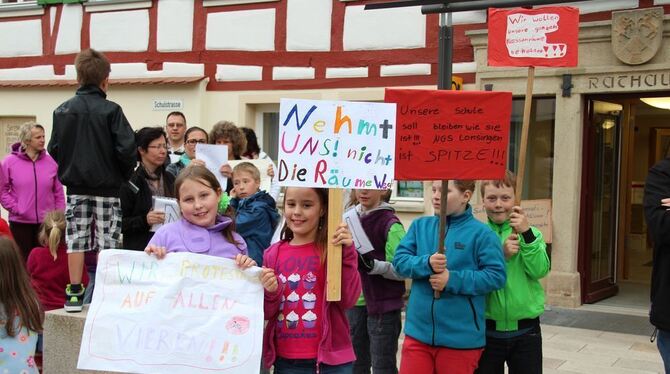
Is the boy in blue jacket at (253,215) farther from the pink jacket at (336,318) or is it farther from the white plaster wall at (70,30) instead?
the white plaster wall at (70,30)

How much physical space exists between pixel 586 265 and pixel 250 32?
5.69 m

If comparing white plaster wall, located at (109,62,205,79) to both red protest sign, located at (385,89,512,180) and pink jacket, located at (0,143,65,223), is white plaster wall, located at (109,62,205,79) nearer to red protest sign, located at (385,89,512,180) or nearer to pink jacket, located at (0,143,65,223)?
pink jacket, located at (0,143,65,223)

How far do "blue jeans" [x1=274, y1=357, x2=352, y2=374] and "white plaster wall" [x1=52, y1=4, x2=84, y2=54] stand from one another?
10593 mm

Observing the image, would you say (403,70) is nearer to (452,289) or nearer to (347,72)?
(347,72)

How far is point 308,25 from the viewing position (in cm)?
1105

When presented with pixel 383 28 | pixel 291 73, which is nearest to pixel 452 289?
pixel 383 28

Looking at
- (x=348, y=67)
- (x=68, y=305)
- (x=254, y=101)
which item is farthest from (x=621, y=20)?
(x=68, y=305)

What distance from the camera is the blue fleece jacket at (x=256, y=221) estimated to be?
4758 millimetres

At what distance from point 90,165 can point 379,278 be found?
80.2 inches

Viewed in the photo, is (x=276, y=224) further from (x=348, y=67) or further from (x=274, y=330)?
(x=348, y=67)

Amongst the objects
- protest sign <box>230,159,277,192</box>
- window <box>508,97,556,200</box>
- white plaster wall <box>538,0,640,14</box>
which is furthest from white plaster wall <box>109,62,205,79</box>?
protest sign <box>230,159,277,192</box>

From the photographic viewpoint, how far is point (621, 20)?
861cm

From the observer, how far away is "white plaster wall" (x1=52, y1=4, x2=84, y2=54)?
12.9 m

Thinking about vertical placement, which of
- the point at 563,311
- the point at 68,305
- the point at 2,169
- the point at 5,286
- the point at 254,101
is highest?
the point at 254,101
